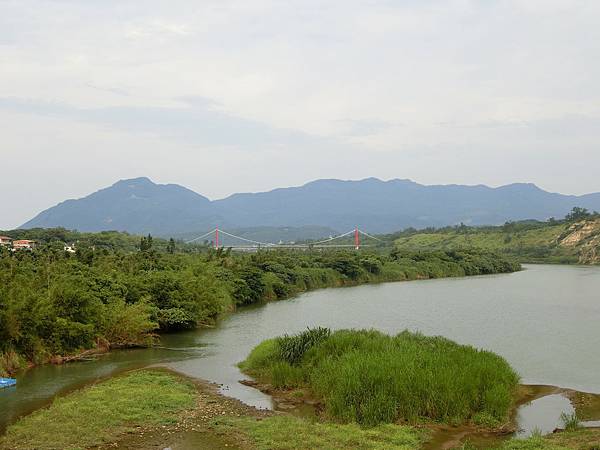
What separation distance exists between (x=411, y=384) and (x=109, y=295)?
718 inches

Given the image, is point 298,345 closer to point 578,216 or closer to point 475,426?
point 475,426

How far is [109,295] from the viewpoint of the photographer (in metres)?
30.3

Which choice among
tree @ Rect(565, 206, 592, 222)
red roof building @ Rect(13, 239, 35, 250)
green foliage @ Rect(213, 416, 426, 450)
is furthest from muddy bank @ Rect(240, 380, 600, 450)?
tree @ Rect(565, 206, 592, 222)

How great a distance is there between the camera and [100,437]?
15.1m

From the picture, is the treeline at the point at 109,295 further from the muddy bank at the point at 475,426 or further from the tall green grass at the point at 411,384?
the tall green grass at the point at 411,384

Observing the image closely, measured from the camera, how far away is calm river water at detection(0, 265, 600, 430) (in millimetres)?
22234

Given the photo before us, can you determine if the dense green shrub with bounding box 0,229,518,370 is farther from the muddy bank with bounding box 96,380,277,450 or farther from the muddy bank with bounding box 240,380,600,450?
the muddy bank with bounding box 96,380,277,450

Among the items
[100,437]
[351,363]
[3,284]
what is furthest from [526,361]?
[3,284]

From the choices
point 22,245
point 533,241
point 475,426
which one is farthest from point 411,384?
point 533,241

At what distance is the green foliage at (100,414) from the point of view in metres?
14.9

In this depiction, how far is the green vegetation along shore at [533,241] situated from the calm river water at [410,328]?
41.1 meters

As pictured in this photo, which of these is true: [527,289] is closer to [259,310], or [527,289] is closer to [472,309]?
[472,309]

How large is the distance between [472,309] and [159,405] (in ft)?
97.2

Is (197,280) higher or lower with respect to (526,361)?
higher
